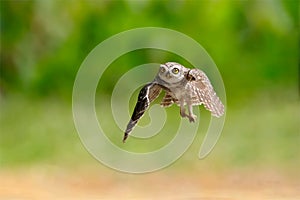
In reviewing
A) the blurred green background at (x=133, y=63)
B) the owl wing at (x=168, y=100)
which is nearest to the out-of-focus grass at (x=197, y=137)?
the blurred green background at (x=133, y=63)

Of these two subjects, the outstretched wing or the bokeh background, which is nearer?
the outstretched wing

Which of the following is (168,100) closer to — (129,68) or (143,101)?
(143,101)

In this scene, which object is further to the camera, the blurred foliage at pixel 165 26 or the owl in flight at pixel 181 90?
the blurred foliage at pixel 165 26

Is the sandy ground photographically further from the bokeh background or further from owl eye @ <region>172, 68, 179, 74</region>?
owl eye @ <region>172, 68, 179, 74</region>

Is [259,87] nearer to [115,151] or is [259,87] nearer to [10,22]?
[115,151]

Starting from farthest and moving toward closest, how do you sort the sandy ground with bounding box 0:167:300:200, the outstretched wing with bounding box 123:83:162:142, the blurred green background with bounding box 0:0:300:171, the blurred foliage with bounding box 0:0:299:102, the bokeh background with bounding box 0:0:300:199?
the blurred foliage with bounding box 0:0:299:102, the blurred green background with bounding box 0:0:300:171, the bokeh background with bounding box 0:0:300:199, the sandy ground with bounding box 0:167:300:200, the outstretched wing with bounding box 123:83:162:142

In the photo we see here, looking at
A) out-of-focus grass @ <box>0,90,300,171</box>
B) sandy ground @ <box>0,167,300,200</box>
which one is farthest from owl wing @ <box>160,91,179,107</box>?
out-of-focus grass @ <box>0,90,300,171</box>

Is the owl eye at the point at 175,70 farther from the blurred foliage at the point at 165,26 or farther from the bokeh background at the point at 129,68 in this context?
the blurred foliage at the point at 165,26
